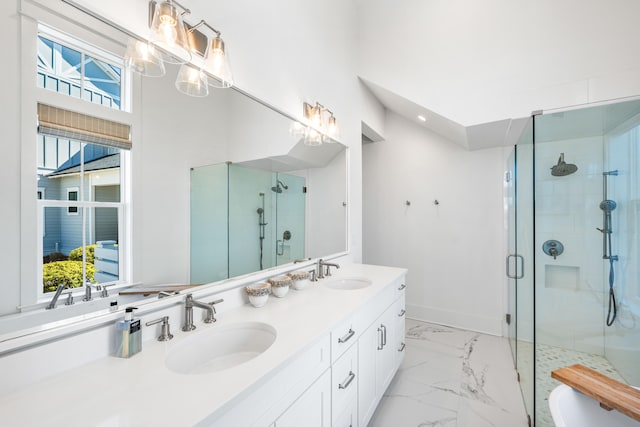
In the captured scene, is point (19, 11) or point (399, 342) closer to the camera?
point (19, 11)

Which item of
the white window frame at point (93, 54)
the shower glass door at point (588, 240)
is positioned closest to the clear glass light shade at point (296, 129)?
the white window frame at point (93, 54)

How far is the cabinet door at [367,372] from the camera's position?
60.5 inches

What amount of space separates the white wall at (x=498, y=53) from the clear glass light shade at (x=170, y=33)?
2.18 meters

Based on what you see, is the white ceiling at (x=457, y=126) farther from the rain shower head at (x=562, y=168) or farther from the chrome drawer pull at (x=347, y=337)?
the chrome drawer pull at (x=347, y=337)

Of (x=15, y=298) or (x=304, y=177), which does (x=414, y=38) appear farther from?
(x=15, y=298)

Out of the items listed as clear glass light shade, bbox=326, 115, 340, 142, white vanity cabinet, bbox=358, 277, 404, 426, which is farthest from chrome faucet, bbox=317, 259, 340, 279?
clear glass light shade, bbox=326, 115, 340, 142

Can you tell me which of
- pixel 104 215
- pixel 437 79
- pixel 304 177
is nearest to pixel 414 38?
pixel 437 79

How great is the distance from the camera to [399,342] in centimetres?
226

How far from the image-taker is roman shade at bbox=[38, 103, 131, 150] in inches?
32.4

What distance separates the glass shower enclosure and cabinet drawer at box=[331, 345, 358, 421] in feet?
3.88

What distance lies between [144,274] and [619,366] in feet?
9.93

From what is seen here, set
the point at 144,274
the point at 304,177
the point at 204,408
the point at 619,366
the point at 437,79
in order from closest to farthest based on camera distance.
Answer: the point at 204,408 < the point at 144,274 < the point at 619,366 < the point at 304,177 < the point at 437,79

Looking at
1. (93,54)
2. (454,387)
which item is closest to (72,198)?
(93,54)

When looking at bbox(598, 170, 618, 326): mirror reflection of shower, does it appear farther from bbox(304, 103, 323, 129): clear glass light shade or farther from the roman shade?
the roman shade
